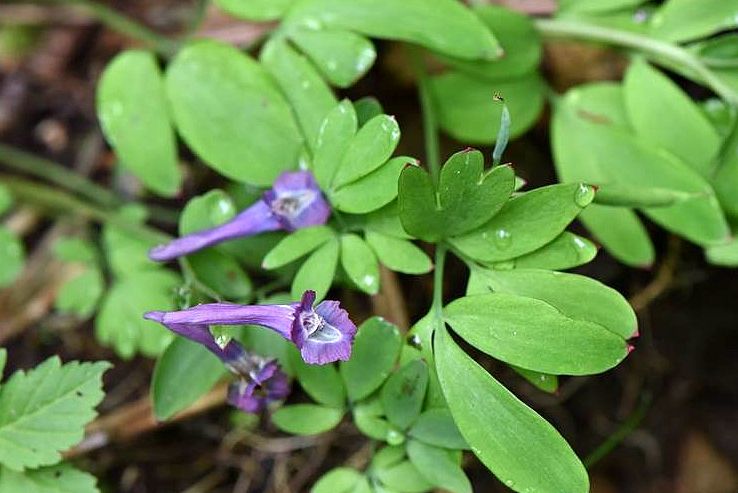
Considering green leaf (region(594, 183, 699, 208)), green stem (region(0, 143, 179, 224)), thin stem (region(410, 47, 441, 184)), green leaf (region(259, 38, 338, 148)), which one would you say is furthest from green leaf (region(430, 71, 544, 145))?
green stem (region(0, 143, 179, 224))

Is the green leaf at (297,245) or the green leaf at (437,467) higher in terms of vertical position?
the green leaf at (297,245)

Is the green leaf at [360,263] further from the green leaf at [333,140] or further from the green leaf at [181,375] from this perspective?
the green leaf at [181,375]

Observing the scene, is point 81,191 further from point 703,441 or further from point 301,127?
point 703,441

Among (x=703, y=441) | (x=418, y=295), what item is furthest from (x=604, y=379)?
(x=418, y=295)

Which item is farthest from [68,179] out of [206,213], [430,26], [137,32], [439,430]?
[439,430]

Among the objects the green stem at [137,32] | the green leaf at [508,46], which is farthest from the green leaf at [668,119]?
the green stem at [137,32]

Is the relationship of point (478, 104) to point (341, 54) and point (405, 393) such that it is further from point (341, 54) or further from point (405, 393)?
point (405, 393)
